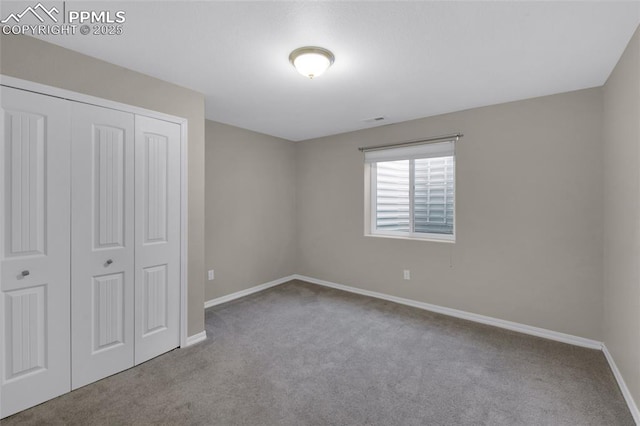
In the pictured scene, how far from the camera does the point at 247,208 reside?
13.9ft

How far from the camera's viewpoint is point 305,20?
169 centimetres

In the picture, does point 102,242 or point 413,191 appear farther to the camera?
point 413,191

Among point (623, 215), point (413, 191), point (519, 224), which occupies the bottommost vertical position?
point (519, 224)

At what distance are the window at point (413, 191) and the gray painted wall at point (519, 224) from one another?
0.18 m

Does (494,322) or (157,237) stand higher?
(157,237)

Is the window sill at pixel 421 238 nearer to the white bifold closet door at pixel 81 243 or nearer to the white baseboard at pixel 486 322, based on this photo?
the white baseboard at pixel 486 322

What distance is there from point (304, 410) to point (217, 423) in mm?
540

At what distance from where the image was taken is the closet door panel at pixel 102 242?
6.75 ft

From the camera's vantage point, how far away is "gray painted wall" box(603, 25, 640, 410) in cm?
183

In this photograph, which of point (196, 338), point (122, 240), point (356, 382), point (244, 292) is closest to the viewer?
point (356, 382)

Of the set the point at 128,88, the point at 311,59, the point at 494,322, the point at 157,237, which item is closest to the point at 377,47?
the point at 311,59

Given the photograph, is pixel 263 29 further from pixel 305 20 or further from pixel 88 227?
pixel 88 227

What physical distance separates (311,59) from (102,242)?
2.08 meters

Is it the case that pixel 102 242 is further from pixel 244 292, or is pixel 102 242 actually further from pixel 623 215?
pixel 623 215
